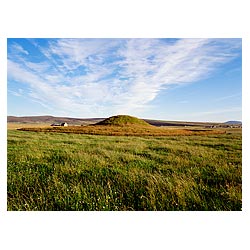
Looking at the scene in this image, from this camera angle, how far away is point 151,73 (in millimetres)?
5062

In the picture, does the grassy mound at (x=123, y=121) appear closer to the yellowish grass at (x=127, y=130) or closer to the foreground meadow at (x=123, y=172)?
the yellowish grass at (x=127, y=130)

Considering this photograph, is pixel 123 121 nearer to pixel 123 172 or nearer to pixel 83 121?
pixel 83 121

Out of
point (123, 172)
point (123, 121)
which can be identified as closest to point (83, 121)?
point (123, 121)

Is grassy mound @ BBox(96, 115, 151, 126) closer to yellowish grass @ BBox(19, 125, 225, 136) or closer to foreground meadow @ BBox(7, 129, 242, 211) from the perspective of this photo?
yellowish grass @ BBox(19, 125, 225, 136)

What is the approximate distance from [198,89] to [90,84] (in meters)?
2.10

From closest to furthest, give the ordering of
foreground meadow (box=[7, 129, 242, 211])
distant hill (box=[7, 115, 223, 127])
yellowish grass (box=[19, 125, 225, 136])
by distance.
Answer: foreground meadow (box=[7, 129, 242, 211])
distant hill (box=[7, 115, 223, 127])
yellowish grass (box=[19, 125, 225, 136])

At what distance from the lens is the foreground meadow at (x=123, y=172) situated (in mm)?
4113

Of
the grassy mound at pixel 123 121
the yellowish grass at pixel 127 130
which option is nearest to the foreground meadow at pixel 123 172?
the yellowish grass at pixel 127 130

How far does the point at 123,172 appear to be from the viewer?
4617mm

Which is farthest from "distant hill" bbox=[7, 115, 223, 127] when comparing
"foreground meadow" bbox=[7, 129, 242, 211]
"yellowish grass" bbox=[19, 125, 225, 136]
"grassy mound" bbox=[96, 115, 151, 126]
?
"foreground meadow" bbox=[7, 129, 242, 211]

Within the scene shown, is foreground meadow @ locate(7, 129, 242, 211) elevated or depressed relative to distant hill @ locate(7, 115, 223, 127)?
depressed

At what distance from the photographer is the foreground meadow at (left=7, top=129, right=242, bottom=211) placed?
4.11 metres

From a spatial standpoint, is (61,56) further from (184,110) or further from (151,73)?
(184,110)
